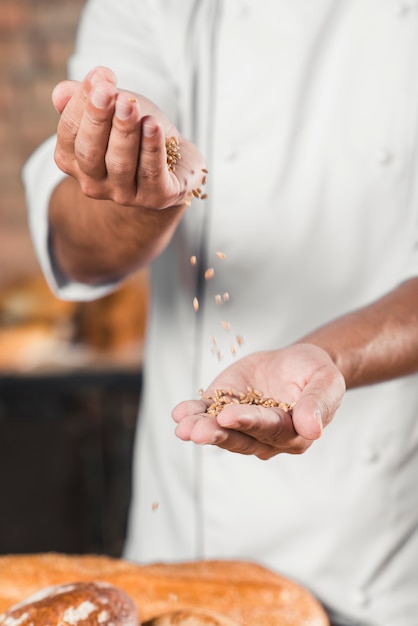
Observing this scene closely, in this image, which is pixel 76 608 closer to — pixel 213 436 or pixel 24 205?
pixel 213 436

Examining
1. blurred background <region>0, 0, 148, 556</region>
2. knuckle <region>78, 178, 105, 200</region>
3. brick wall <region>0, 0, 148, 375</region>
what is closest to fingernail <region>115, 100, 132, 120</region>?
knuckle <region>78, 178, 105, 200</region>

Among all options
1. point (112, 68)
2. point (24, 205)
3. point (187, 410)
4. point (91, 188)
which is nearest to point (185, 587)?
point (187, 410)

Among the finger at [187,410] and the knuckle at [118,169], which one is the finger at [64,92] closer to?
the knuckle at [118,169]

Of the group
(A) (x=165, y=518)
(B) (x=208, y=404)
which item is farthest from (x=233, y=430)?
(A) (x=165, y=518)

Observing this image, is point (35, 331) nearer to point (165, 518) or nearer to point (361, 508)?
point (165, 518)

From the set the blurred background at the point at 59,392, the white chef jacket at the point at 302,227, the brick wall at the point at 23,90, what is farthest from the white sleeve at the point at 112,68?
the brick wall at the point at 23,90

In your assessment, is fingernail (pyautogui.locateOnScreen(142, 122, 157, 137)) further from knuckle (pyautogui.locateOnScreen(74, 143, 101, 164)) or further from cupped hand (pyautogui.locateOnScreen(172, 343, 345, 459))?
cupped hand (pyautogui.locateOnScreen(172, 343, 345, 459))
